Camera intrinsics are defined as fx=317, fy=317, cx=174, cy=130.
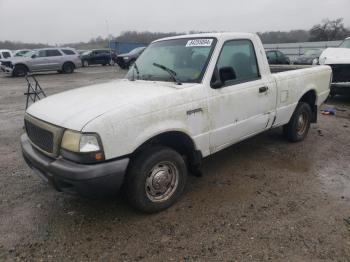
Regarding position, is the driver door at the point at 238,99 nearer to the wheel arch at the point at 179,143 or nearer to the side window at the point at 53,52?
the wheel arch at the point at 179,143

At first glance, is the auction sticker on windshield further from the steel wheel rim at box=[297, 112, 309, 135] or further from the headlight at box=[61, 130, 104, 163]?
the steel wheel rim at box=[297, 112, 309, 135]

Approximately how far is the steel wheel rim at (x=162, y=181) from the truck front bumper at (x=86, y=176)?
44 cm

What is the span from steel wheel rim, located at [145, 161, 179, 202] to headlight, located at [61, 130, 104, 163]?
26.1 inches

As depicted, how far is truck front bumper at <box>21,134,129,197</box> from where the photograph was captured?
2.79m

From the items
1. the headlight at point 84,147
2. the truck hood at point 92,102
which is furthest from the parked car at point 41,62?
the headlight at point 84,147

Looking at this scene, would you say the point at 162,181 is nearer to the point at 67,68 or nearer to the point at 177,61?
the point at 177,61

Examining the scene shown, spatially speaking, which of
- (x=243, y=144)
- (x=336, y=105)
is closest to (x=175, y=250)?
(x=243, y=144)

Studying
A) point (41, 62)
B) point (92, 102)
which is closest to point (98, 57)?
point (41, 62)

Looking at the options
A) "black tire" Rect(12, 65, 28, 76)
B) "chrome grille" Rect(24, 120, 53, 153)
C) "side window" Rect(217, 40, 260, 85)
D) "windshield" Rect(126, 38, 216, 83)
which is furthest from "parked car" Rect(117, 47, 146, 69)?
"chrome grille" Rect(24, 120, 53, 153)

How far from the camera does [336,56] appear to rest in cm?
936

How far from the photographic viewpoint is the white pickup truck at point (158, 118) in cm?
285

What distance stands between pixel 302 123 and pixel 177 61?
115 inches

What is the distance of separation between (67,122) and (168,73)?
4.85 feet

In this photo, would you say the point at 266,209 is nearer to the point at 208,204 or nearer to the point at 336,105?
the point at 208,204
